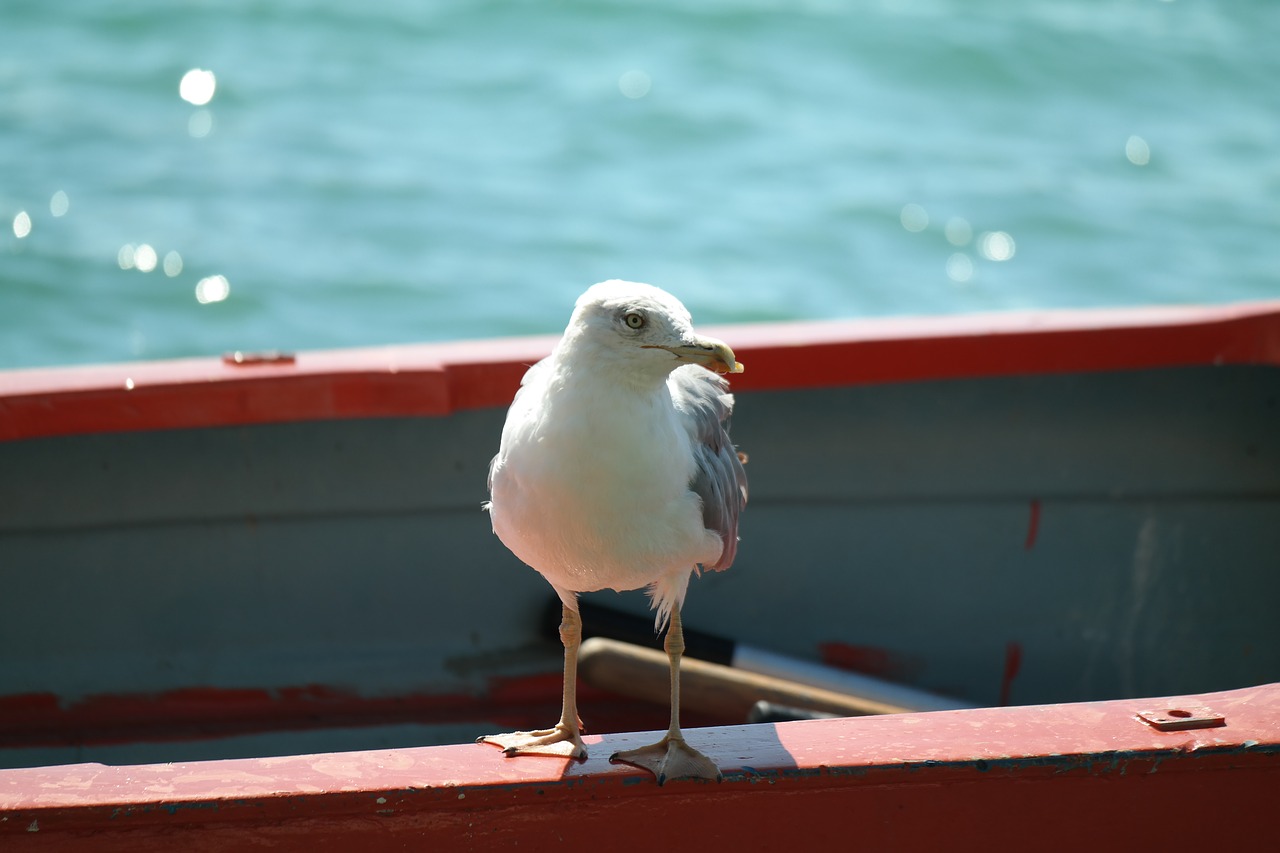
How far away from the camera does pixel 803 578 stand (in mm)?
3963

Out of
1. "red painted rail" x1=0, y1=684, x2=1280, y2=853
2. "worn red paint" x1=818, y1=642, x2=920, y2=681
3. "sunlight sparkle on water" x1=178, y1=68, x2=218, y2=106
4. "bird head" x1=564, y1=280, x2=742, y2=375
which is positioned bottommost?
"worn red paint" x1=818, y1=642, x2=920, y2=681

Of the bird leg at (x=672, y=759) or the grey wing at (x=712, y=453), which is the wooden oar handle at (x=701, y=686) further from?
the bird leg at (x=672, y=759)

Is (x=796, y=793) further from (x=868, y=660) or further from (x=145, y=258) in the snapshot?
(x=145, y=258)

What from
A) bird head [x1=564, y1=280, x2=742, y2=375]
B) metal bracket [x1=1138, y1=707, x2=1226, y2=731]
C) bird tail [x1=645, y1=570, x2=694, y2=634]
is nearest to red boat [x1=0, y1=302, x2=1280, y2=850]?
bird tail [x1=645, y1=570, x2=694, y2=634]

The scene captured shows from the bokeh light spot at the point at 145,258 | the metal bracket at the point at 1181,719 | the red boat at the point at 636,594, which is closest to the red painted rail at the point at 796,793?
the metal bracket at the point at 1181,719

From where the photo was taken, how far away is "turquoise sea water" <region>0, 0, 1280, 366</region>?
29.1 feet

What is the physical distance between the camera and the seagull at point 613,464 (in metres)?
2.21

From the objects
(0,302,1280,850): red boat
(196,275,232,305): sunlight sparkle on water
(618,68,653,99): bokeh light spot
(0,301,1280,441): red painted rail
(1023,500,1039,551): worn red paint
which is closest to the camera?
(0,301,1280,441): red painted rail

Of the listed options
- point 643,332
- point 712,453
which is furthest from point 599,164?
point 643,332

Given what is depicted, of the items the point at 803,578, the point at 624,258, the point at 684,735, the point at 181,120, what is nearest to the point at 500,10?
the point at 181,120

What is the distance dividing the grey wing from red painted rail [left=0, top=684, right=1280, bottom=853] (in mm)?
411

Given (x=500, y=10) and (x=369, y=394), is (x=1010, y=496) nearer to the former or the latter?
(x=369, y=394)

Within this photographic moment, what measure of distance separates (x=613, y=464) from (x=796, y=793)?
660 millimetres

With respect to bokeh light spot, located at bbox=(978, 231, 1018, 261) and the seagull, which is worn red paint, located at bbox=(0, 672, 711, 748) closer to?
the seagull
